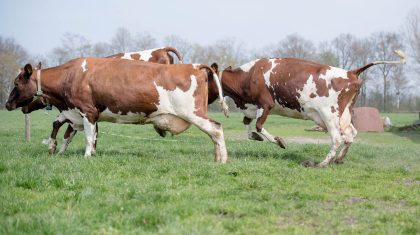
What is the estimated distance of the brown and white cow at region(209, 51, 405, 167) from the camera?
452 inches

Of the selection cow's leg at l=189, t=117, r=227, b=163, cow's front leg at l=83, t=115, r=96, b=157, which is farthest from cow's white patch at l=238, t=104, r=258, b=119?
cow's front leg at l=83, t=115, r=96, b=157

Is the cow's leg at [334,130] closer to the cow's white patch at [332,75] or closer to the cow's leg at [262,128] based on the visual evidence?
the cow's white patch at [332,75]

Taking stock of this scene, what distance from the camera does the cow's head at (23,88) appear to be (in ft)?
38.9

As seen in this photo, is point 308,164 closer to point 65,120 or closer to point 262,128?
point 262,128

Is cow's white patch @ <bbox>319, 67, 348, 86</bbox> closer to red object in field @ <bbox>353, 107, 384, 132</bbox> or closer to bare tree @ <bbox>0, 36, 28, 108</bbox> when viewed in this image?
red object in field @ <bbox>353, 107, 384, 132</bbox>

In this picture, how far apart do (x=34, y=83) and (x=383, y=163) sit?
26.8ft

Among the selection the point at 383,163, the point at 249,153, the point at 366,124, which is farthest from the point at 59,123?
the point at 366,124

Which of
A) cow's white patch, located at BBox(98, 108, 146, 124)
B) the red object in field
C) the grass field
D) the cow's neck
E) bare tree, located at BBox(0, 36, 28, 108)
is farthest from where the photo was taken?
bare tree, located at BBox(0, 36, 28, 108)

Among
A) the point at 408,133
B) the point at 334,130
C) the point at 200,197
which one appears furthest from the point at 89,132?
the point at 408,133

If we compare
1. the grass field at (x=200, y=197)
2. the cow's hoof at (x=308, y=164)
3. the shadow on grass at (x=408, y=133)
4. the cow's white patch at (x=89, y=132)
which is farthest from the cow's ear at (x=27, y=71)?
the shadow on grass at (x=408, y=133)

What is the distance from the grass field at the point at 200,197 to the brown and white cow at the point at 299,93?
1.11 metres

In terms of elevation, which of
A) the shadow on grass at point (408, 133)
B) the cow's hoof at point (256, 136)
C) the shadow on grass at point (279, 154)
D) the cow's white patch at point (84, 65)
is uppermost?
the cow's white patch at point (84, 65)

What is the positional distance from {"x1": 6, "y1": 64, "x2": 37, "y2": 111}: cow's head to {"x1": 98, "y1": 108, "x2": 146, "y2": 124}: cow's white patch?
1.83m

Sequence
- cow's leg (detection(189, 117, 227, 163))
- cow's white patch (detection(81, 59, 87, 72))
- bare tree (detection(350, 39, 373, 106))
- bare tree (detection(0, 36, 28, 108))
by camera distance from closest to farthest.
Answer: cow's leg (detection(189, 117, 227, 163)), cow's white patch (detection(81, 59, 87, 72)), bare tree (detection(0, 36, 28, 108)), bare tree (detection(350, 39, 373, 106))
